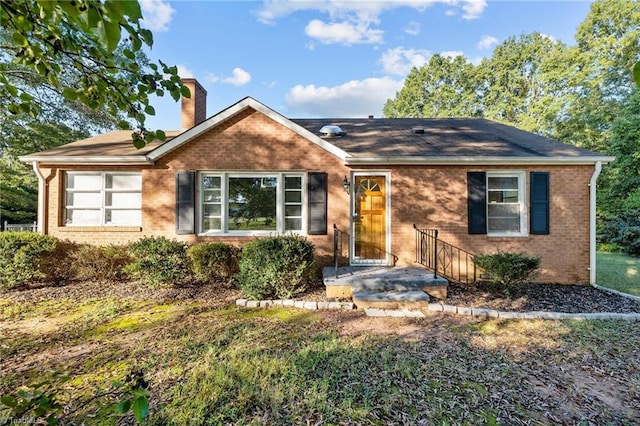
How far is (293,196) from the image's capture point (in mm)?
8008

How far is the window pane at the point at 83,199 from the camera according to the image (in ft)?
26.2

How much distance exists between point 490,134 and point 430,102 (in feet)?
68.0

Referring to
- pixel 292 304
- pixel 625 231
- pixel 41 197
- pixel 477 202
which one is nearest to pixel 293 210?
pixel 292 304

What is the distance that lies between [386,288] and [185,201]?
18.1 feet

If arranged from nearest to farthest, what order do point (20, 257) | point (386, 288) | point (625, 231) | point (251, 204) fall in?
point (386, 288) < point (20, 257) < point (251, 204) < point (625, 231)

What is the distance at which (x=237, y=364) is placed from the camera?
364cm

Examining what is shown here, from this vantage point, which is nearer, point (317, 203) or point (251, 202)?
point (317, 203)

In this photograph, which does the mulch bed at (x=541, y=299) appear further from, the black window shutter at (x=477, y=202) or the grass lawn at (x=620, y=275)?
the black window shutter at (x=477, y=202)

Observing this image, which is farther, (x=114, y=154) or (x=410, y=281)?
(x=114, y=154)

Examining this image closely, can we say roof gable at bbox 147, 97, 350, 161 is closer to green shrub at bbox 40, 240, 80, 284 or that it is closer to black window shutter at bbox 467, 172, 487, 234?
green shrub at bbox 40, 240, 80, 284

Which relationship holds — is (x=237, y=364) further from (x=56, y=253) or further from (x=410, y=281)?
(x=56, y=253)

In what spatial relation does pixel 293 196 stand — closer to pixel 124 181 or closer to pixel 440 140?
pixel 124 181

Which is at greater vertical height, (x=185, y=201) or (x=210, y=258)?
(x=185, y=201)

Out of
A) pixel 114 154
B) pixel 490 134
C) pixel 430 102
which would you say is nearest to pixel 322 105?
pixel 430 102
